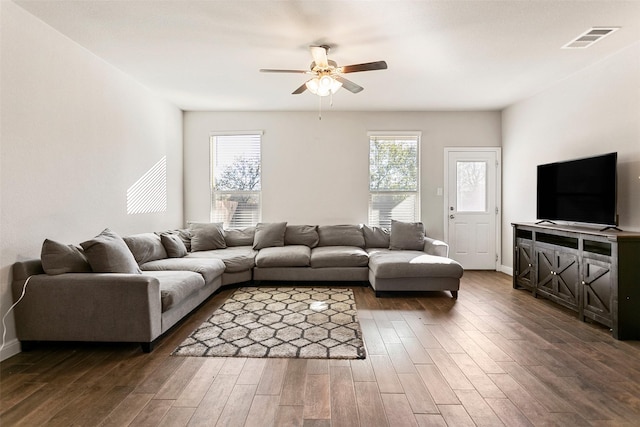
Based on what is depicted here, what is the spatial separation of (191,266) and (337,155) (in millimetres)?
3134

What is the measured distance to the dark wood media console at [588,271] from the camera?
289cm

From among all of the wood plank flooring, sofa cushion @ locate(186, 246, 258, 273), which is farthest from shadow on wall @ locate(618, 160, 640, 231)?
sofa cushion @ locate(186, 246, 258, 273)

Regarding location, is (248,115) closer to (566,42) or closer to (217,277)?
(217,277)

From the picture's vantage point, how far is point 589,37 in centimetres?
318

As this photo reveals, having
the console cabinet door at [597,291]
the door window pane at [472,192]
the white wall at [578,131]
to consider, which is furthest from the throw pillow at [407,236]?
the console cabinet door at [597,291]

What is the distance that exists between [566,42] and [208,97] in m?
4.48

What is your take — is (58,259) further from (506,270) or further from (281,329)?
(506,270)

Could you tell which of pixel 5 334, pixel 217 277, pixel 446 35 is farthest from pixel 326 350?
pixel 446 35

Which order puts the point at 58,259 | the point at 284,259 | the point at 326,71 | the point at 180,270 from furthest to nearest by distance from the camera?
the point at 284,259
the point at 180,270
the point at 326,71
the point at 58,259

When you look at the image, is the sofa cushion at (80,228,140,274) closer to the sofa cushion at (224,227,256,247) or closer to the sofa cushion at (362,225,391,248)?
the sofa cushion at (224,227,256,247)

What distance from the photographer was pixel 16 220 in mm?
2650

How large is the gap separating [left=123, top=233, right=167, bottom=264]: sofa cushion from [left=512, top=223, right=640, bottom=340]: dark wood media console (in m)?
4.68

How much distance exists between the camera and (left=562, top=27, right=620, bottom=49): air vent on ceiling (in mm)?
3031

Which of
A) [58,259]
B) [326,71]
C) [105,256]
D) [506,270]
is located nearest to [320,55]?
[326,71]
